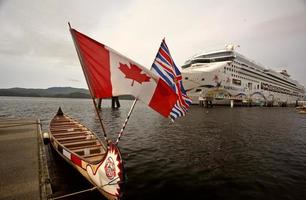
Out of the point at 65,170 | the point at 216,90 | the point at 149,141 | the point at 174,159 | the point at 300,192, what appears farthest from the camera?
the point at 216,90

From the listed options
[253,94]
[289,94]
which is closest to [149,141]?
[253,94]

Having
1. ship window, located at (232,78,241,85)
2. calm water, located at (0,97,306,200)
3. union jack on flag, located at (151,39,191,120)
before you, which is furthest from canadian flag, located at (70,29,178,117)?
ship window, located at (232,78,241,85)

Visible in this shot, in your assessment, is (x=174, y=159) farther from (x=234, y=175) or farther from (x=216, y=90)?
(x=216, y=90)

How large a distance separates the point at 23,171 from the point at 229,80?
213ft

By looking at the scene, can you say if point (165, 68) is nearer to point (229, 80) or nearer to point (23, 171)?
point (23, 171)

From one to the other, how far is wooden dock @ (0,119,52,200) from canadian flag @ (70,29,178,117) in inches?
125

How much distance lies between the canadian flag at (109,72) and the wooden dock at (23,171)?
10.5ft

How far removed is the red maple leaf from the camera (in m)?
4.95

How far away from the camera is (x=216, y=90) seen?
2212 inches

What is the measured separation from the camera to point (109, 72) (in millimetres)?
4922

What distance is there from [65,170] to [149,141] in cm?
751

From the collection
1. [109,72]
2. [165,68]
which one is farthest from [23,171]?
[165,68]

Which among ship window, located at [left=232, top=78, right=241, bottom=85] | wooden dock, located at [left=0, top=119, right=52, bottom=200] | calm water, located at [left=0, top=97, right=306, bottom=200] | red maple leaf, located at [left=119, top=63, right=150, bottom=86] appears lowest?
calm water, located at [left=0, top=97, right=306, bottom=200]

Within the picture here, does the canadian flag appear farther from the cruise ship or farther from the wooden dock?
the cruise ship
